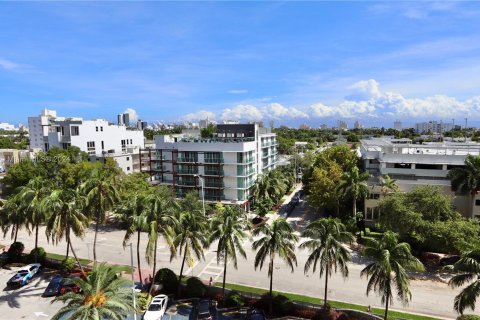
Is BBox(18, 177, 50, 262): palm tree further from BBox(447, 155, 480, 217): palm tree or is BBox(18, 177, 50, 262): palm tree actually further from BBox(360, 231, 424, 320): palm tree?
BBox(447, 155, 480, 217): palm tree

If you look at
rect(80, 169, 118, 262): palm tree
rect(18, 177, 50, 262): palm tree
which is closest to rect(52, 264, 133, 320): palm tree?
rect(80, 169, 118, 262): palm tree

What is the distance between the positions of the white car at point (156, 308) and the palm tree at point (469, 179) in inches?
1617

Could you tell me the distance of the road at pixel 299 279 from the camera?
31.5 meters

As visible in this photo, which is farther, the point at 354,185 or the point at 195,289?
the point at 354,185

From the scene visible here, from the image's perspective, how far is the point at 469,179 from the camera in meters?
44.4

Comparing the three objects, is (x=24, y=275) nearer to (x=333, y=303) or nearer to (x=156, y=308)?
(x=156, y=308)

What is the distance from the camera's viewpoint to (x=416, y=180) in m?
Answer: 55.5

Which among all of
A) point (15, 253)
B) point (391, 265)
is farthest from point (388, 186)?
point (15, 253)

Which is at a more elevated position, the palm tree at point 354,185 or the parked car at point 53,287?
the palm tree at point 354,185

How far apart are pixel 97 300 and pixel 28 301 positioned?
18.1 meters

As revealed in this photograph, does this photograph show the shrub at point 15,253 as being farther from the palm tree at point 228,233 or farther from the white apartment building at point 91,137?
the white apartment building at point 91,137

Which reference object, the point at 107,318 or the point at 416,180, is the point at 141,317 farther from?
the point at 416,180

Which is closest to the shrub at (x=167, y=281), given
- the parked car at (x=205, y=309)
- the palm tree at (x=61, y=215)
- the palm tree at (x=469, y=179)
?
the parked car at (x=205, y=309)

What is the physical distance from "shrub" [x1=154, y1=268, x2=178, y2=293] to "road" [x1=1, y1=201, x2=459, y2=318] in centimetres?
293
